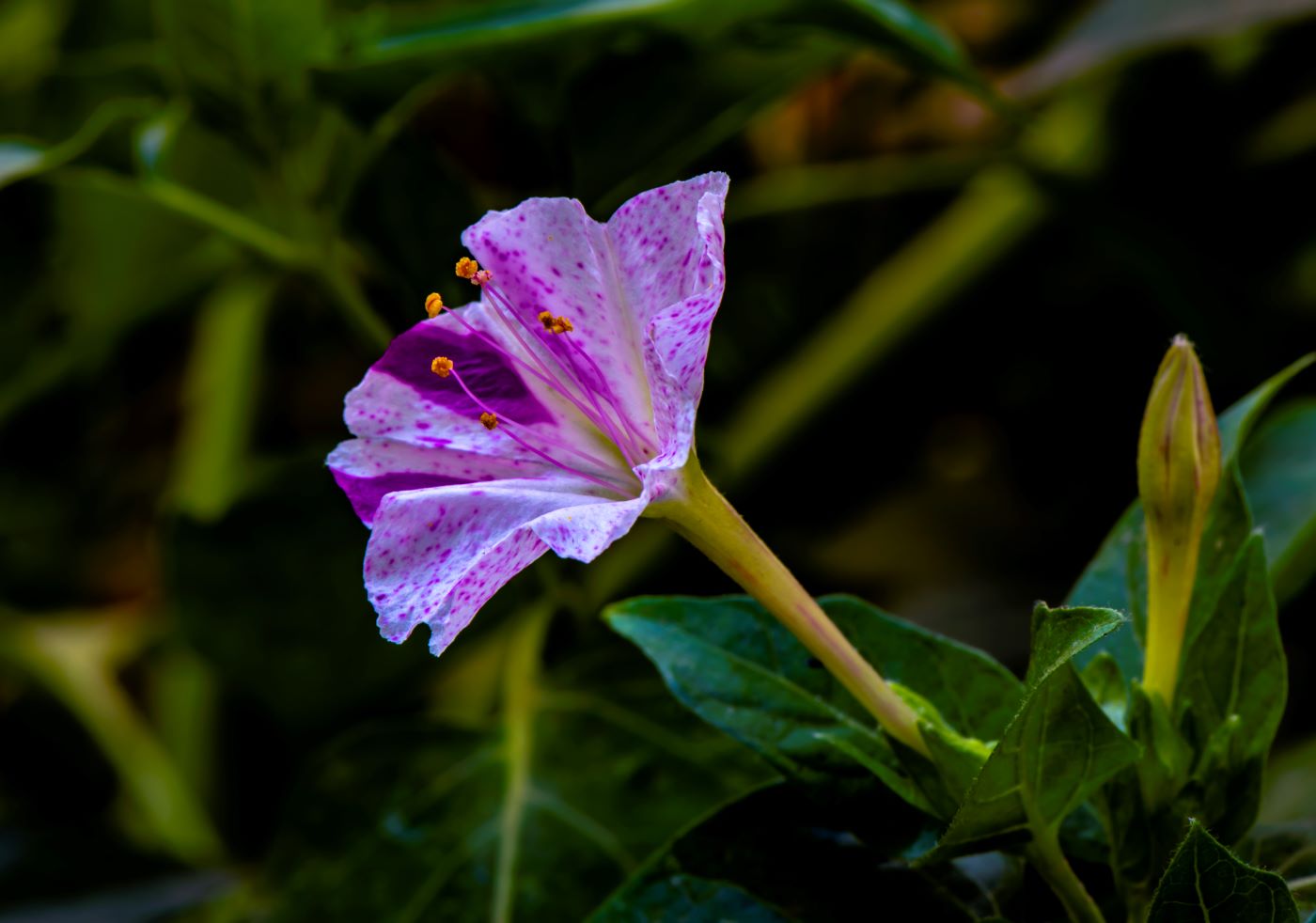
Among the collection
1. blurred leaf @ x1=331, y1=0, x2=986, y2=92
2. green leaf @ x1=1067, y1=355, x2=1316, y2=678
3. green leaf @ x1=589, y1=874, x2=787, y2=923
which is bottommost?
green leaf @ x1=1067, y1=355, x2=1316, y2=678

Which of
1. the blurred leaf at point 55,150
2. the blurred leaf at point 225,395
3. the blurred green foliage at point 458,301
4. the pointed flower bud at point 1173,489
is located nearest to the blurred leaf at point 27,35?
the blurred green foliage at point 458,301

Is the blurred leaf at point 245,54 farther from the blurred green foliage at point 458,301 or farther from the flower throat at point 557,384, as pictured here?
the flower throat at point 557,384

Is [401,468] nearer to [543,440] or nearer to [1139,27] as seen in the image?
[543,440]

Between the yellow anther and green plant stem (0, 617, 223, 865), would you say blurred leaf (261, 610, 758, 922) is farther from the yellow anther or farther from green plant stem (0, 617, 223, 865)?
green plant stem (0, 617, 223, 865)

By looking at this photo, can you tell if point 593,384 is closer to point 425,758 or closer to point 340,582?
point 425,758

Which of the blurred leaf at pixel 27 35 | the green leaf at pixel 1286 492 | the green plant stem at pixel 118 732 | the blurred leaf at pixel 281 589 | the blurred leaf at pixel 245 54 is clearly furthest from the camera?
the blurred leaf at pixel 27 35

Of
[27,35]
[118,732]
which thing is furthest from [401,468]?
[27,35]

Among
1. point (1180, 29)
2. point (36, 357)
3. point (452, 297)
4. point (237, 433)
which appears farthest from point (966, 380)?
point (36, 357)

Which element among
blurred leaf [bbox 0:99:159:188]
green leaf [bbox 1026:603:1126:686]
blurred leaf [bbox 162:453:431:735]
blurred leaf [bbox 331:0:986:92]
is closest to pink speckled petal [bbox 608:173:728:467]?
green leaf [bbox 1026:603:1126:686]
